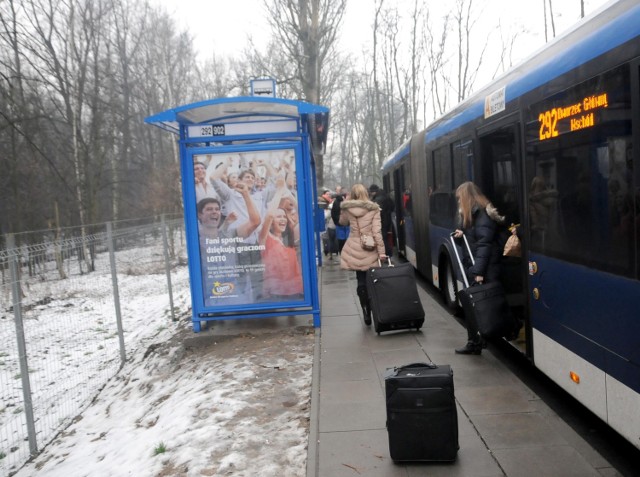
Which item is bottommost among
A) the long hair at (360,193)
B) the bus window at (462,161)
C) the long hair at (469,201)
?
the long hair at (469,201)

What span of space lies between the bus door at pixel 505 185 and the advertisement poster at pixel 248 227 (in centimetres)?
237

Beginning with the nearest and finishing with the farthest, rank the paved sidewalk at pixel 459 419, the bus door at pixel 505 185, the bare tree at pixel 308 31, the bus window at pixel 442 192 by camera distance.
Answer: the paved sidewalk at pixel 459 419, the bus door at pixel 505 185, the bus window at pixel 442 192, the bare tree at pixel 308 31

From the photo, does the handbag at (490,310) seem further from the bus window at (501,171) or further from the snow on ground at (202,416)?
the snow on ground at (202,416)

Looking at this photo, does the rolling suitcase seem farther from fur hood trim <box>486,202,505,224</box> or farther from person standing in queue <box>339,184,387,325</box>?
person standing in queue <box>339,184,387,325</box>

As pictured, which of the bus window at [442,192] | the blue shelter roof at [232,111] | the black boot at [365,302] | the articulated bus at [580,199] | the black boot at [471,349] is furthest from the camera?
the bus window at [442,192]

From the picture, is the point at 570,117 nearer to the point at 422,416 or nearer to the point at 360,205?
the point at 422,416

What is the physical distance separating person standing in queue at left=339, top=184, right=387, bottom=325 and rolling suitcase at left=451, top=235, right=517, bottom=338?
208cm

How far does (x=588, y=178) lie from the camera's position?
3814mm

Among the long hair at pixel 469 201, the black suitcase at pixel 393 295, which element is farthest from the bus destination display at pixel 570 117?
the black suitcase at pixel 393 295

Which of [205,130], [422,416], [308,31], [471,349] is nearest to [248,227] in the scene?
[205,130]

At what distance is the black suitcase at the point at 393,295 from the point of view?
704 centimetres

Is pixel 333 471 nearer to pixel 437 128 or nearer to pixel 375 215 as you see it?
pixel 375 215

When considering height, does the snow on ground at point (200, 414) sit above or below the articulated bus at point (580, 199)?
below

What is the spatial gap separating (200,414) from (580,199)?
3403mm
